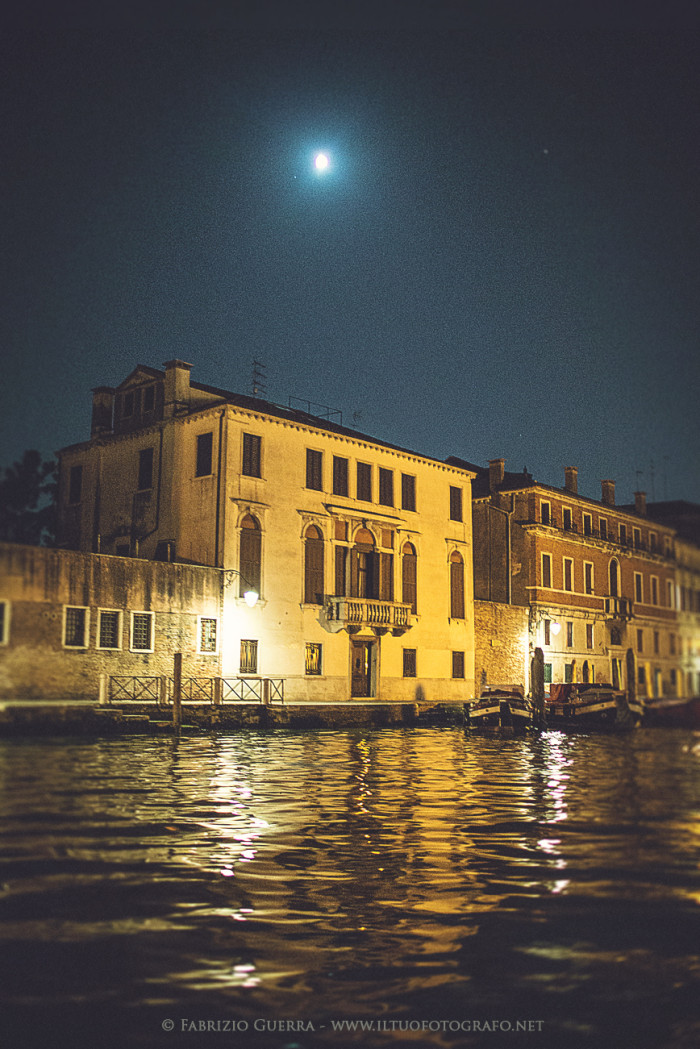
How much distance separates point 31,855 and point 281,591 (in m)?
27.3

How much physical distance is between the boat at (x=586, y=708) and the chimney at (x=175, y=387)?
18.0 meters

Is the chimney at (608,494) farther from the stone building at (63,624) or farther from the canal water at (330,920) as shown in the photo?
the stone building at (63,624)

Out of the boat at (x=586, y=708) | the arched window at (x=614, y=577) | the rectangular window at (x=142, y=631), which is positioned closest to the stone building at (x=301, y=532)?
the boat at (x=586, y=708)

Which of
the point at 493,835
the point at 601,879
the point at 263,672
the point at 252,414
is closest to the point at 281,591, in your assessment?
the point at 263,672

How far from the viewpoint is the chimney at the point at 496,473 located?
48.5 metres

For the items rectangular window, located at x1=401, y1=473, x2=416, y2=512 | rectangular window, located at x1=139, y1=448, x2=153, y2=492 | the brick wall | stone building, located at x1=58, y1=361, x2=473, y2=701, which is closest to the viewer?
rectangular window, located at x1=139, y1=448, x2=153, y2=492

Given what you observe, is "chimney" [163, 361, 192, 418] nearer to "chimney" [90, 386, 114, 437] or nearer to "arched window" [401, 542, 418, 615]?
"chimney" [90, 386, 114, 437]

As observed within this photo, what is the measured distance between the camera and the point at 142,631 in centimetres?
402

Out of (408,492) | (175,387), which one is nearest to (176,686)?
(175,387)

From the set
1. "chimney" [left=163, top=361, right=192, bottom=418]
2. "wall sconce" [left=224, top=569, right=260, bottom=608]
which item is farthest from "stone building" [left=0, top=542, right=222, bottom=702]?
"chimney" [left=163, top=361, right=192, bottom=418]

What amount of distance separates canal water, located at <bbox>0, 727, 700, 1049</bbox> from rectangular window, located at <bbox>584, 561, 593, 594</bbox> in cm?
4061

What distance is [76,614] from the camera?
2717 millimetres

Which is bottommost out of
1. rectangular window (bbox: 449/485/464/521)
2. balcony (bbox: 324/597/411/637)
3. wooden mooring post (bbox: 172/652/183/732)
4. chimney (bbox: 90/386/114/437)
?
wooden mooring post (bbox: 172/652/183/732)

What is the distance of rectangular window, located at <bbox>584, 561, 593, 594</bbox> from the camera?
50.3 meters
